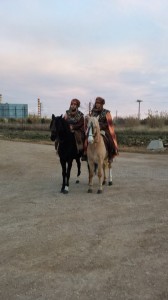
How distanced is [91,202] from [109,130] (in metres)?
2.39

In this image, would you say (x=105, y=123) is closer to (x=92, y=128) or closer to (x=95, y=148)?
(x=95, y=148)

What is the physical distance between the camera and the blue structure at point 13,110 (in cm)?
7081

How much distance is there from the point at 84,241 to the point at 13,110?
6682 centimetres

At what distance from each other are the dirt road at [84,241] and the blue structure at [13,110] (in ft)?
198

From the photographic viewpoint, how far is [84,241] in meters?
6.00

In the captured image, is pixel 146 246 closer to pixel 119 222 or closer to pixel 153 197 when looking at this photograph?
pixel 119 222

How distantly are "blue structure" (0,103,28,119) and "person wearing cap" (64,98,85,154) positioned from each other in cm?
6049

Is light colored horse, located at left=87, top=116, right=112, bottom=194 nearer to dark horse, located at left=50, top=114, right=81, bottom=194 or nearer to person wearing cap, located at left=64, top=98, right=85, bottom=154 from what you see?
dark horse, located at left=50, top=114, right=81, bottom=194

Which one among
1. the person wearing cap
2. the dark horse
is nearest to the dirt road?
the dark horse

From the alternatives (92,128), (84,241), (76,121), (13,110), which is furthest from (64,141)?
(13,110)

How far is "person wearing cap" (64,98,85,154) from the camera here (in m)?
10.3

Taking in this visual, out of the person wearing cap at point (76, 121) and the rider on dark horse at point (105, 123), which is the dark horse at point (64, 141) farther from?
the rider on dark horse at point (105, 123)

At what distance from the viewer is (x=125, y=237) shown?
6.15 metres

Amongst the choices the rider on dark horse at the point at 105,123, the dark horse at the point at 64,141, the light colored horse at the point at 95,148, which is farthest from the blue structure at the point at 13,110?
the light colored horse at the point at 95,148
